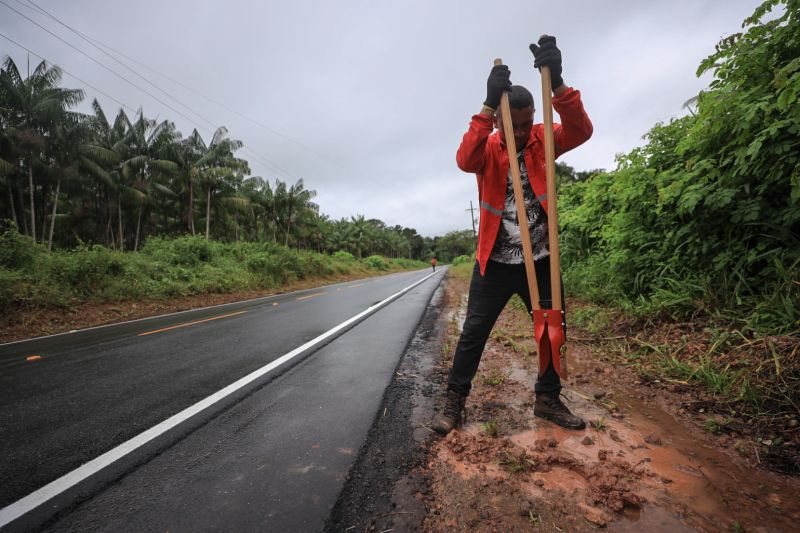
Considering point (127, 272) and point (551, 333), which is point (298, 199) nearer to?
point (127, 272)

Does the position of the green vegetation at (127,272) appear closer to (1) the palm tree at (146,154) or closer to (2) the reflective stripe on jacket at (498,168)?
(2) the reflective stripe on jacket at (498,168)

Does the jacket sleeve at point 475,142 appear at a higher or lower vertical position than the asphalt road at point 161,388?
higher

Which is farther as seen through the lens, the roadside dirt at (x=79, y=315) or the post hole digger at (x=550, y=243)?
the roadside dirt at (x=79, y=315)

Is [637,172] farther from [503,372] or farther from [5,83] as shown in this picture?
[5,83]

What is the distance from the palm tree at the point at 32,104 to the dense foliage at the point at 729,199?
28247mm

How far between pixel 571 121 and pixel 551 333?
4.18ft

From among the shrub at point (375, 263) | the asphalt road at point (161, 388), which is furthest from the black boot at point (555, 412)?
the shrub at point (375, 263)

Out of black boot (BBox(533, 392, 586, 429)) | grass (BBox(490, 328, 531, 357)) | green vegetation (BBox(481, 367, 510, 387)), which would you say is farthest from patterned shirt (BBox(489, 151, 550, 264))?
grass (BBox(490, 328, 531, 357))

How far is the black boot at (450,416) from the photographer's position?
204 cm

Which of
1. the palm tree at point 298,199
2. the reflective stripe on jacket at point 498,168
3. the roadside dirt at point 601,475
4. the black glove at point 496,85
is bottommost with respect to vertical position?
the roadside dirt at point 601,475

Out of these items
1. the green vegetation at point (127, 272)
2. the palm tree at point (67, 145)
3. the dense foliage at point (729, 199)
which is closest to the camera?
the dense foliage at point (729, 199)

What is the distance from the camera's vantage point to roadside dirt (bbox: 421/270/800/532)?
4.31 feet

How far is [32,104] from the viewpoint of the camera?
19.2 m

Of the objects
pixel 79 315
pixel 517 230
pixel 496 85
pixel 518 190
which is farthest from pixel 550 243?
pixel 79 315
